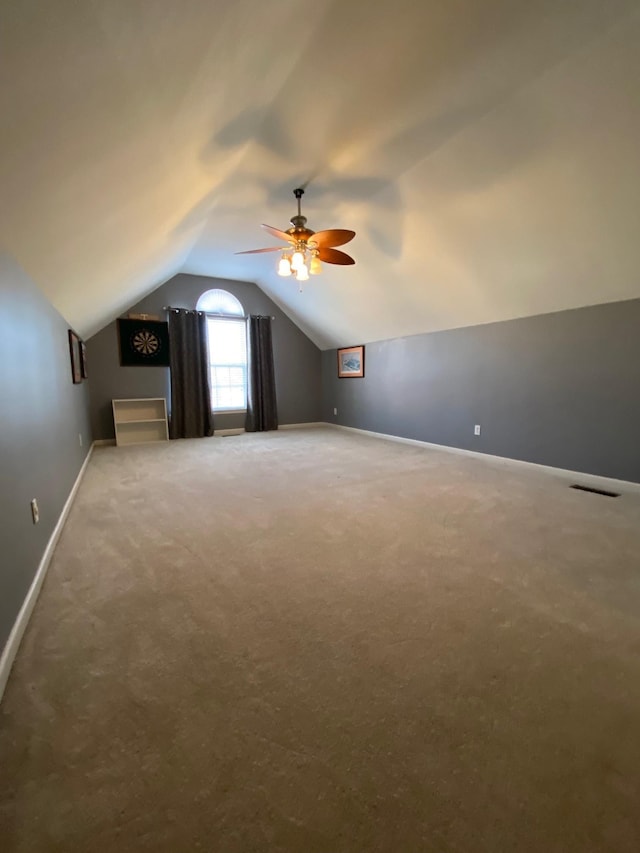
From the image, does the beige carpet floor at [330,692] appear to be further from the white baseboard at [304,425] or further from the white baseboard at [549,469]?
the white baseboard at [304,425]

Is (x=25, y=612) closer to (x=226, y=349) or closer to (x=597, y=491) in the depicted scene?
(x=597, y=491)

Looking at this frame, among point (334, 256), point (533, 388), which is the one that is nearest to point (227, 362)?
point (334, 256)

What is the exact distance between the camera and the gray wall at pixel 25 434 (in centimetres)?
154

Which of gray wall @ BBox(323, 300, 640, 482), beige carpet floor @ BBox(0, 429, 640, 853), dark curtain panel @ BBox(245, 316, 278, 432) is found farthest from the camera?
dark curtain panel @ BBox(245, 316, 278, 432)

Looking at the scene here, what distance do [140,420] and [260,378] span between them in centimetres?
214

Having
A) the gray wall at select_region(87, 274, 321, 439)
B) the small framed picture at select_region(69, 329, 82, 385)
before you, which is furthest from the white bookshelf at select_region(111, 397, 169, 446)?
the small framed picture at select_region(69, 329, 82, 385)

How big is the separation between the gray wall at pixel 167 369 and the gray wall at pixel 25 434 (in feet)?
9.31

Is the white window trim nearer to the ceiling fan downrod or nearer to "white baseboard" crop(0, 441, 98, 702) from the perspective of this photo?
the ceiling fan downrod

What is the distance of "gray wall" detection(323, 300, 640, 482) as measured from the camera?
3.31m

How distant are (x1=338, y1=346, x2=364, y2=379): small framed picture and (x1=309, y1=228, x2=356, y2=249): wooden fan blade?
3.31m

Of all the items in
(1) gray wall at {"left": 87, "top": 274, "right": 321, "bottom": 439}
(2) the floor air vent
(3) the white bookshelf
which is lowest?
(2) the floor air vent

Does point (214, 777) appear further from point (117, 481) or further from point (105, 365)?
point (105, 365)

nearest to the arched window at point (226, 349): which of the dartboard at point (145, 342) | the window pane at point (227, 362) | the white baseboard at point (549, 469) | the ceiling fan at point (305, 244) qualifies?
the window pane at point (227, 362)

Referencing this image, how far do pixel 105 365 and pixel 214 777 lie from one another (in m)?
5.92
